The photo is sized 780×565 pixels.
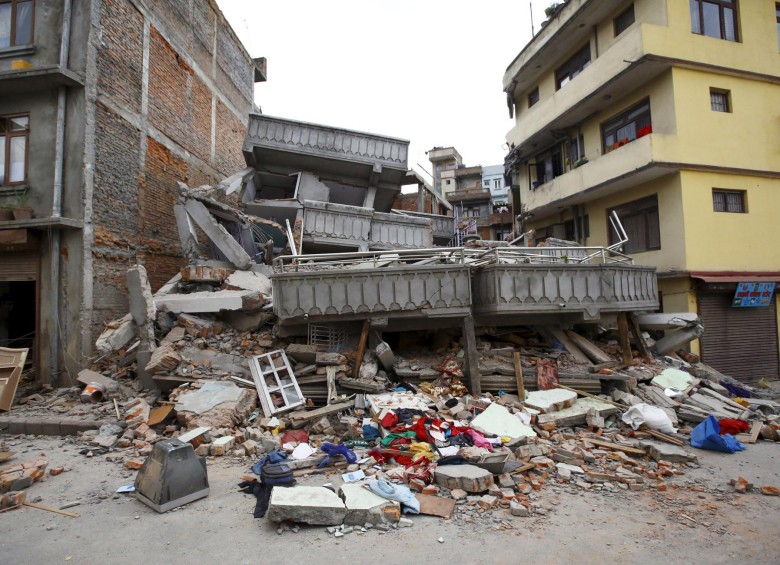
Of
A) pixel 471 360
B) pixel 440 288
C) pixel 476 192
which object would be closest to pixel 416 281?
pixel 440 288

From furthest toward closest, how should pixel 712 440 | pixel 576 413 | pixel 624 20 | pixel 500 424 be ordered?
pixel 624 20
pixel 576 413
pixel 500 424
pixel 712 440

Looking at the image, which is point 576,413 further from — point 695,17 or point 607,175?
point 695,17

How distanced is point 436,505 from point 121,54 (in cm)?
1328

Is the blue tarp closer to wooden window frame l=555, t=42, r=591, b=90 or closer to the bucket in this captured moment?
the bucket

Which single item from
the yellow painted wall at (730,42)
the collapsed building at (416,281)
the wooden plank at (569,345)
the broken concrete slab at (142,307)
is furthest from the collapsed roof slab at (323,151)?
the wooden plank at (569,345)

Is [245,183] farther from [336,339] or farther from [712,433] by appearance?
[712,433]

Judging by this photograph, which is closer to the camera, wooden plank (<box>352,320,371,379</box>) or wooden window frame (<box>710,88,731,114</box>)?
wooden plank (<box>352,320,371,379</box>)

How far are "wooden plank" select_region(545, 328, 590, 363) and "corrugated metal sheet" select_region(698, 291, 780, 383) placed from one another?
594 centimetres

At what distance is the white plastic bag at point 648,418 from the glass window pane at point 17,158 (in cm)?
1395

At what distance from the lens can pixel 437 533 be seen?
412 cm

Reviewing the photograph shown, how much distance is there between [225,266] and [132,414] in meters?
4.91

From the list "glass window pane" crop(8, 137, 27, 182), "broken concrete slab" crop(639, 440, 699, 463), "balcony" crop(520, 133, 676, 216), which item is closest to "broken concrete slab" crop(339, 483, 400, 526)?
"broken concrete slab" crop(639, 440, 699, 463)

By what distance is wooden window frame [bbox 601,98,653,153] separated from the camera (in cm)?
1347

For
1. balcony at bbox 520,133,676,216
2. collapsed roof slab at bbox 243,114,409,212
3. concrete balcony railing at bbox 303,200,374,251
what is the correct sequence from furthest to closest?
collapsed roof slab at bbox 243,114,409,212 → concrete balcony railing at bbox 303,200,374,251 → balcony at bbox 520,133,676,216
